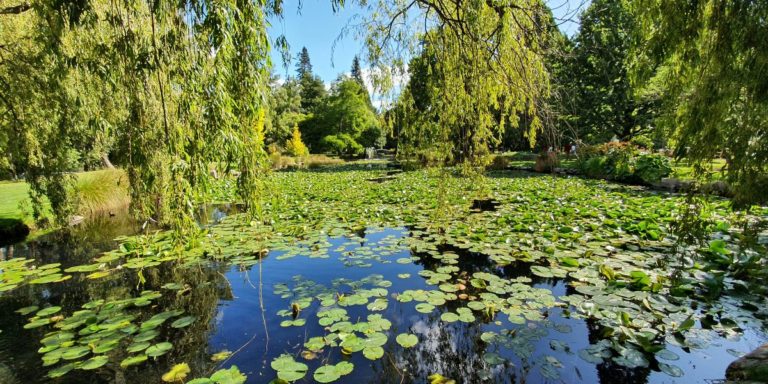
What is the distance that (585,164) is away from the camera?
14.0 metres

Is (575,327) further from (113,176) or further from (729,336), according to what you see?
(113,176)

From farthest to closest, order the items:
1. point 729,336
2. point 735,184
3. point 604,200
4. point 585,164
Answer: point 585,164 < point 604,200 < point 729,336 < point 735,184

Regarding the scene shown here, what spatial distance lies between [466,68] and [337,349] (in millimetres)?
2843

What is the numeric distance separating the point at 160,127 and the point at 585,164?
14.7 meters

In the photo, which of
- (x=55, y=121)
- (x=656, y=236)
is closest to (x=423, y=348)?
(x=656, y=236)

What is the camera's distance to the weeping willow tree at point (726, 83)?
1.88 meters

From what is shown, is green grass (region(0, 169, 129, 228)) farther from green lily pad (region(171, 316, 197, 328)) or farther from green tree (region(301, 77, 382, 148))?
green tree (region(301, 77, 382, 148))

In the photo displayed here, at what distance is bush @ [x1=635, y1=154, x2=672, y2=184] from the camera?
10.4m

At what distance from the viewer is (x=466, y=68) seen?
3.54 meters

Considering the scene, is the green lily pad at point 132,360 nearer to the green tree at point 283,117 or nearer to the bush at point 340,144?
the green tree at point 283,117

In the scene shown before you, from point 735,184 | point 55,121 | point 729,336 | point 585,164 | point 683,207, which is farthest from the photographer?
point 585,164

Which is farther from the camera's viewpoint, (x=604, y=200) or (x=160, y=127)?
(x=604, y=200)

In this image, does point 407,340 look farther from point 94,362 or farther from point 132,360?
point 94,362

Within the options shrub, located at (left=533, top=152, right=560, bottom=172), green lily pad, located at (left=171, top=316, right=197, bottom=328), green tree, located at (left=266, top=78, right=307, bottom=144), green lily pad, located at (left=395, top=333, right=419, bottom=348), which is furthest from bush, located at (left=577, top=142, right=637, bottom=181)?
green tree, located at (left=266, top=78, right=307, bottom=144)
